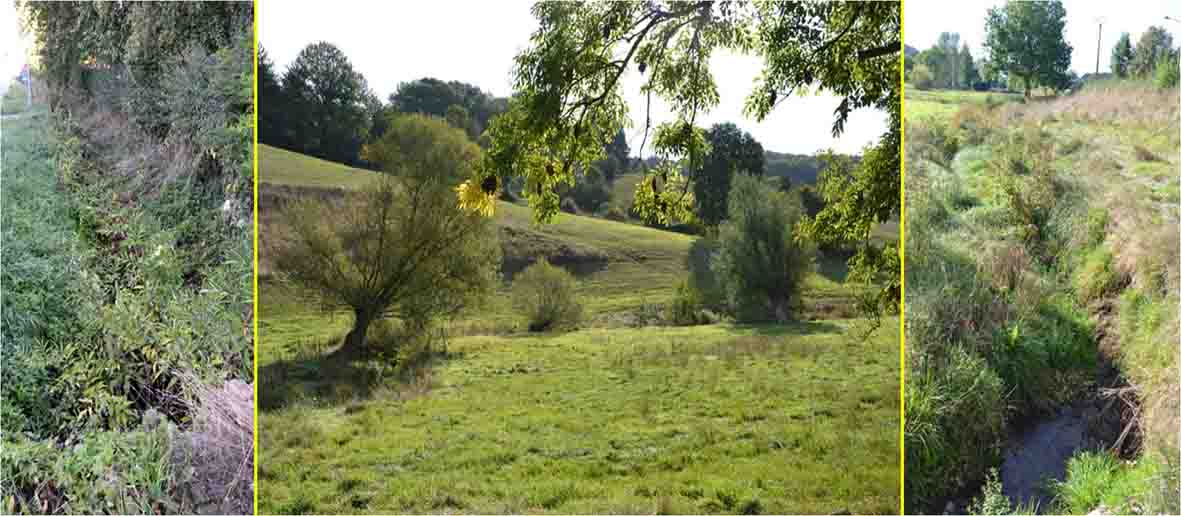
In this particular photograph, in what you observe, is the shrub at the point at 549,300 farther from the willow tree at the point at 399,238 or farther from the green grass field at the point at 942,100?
the green grass field at the point at 942,100

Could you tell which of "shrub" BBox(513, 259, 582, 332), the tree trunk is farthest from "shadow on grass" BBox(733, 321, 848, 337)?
the tree trunk

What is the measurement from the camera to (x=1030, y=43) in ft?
14.6

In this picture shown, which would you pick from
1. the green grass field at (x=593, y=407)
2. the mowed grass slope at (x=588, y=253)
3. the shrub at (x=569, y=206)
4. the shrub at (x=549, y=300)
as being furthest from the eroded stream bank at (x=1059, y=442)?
the shrub at (x=569, y=206)

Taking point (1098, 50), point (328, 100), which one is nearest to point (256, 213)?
point (328, 100)

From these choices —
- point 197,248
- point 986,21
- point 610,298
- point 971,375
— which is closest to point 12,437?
point 197,248

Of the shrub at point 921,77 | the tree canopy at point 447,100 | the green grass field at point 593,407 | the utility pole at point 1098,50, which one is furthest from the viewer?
the tree canopy at point 447,100

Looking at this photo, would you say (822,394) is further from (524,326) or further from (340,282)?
(340,282)

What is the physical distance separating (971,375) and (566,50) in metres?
2.42

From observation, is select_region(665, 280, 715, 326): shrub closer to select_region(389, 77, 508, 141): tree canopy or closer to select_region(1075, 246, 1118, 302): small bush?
select_region(389, 77, 508, 141): tree canopy

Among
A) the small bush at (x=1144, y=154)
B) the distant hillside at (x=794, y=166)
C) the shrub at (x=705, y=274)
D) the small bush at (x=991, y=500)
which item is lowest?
the small bush at (x=991, y=500)

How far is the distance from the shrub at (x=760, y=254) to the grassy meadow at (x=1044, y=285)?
56cm

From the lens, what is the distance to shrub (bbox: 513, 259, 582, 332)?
4824 mm

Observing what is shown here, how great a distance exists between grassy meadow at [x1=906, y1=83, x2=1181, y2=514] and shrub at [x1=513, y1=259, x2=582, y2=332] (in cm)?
166

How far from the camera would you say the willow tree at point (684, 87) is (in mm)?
4258
